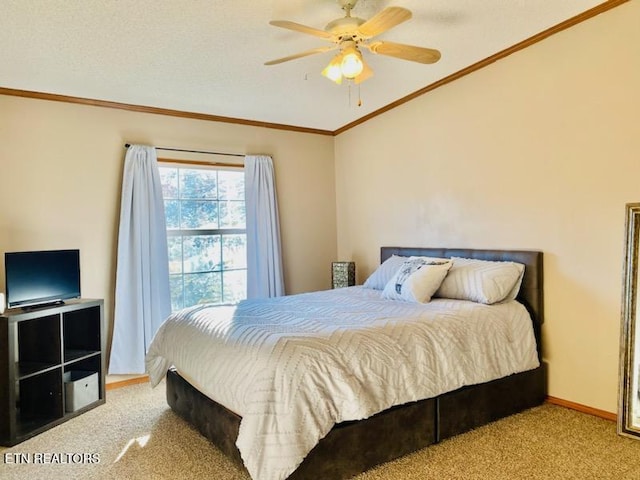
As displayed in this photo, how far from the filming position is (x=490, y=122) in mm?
3316

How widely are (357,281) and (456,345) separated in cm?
245

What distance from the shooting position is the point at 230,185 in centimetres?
455

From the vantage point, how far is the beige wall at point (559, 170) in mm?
2586

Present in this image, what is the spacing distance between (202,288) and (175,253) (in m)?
0.46

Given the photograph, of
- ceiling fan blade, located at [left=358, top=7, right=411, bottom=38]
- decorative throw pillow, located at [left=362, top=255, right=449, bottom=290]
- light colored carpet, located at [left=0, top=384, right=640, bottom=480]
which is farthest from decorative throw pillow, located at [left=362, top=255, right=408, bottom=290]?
ceiling fan blade, located at [left=358, top=7, right=411, bottom=38]

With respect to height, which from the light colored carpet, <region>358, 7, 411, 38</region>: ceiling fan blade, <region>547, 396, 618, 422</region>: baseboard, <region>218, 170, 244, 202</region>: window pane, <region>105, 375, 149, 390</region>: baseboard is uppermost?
<region>358, 7, 411, 38</region>: ceiling fan blade

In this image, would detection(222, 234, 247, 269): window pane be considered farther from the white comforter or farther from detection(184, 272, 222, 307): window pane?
the white comforter

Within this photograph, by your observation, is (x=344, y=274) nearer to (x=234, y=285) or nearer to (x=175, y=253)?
(x=234, y=285)

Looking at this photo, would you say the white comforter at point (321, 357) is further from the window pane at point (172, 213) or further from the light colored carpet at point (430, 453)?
the window pane at point (172, 213)

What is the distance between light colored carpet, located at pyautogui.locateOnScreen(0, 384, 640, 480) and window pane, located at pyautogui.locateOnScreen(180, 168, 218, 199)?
7.40ft

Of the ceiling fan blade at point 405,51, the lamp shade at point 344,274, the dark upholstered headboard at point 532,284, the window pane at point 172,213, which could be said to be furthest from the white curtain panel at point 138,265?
the dark upholstered headboard at point 532,284

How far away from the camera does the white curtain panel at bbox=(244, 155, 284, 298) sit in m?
4.51

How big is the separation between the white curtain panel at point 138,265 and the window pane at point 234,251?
704mm

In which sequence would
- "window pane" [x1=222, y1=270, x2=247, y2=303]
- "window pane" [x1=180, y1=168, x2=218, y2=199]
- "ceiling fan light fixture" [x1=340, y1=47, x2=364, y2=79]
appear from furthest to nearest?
"window pane" [x1=222, y1=270, x2=247, y2=303], "window pane" [x1=180, y1=168, x2=218, y2=199], "ceiling fan light fixture" [x1=340, y1=47, x2=364, y2=79]
